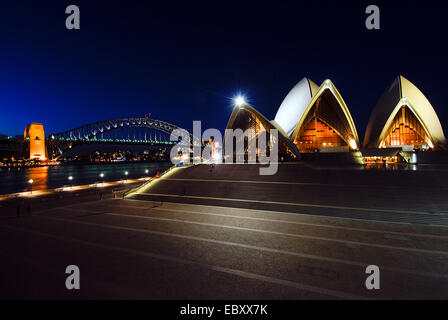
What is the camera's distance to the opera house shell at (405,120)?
24.1 m

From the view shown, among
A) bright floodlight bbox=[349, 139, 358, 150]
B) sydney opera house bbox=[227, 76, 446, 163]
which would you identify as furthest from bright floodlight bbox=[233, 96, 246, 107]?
bright floodlight bbox=[349, 139, 358, 150]

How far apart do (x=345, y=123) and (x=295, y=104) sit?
5797 millimetres

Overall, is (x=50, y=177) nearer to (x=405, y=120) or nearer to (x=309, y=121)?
(x=309, y=121)

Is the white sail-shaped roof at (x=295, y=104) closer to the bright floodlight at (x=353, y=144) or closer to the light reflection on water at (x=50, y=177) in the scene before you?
the bright floodlight at (x=353, y=144)

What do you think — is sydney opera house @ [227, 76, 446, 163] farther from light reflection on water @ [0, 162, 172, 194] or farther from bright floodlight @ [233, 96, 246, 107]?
light reflection on water @ [0, 162, 172, 194]

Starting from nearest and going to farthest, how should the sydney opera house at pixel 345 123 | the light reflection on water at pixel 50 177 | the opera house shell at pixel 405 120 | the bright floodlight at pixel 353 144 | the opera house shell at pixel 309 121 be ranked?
the opera house shell at pixel 309 121
the sydney opera house at pixel 345 123
the opera house shell at pixel 405 120
the light reflection on water at pixel 50 177
the bright floodlight at pixel 353 144

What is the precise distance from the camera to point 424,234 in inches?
248

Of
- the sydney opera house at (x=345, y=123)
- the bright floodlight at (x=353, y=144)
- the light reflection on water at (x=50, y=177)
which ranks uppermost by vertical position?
the sydney opera house at (x=345, y=123)

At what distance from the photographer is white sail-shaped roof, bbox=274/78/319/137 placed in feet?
84.2

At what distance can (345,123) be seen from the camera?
26.3 m

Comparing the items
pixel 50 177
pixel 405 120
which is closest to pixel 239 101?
pixel 405 120

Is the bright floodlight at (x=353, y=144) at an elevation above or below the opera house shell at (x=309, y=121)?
below

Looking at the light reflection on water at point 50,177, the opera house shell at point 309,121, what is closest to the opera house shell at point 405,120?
the opera house shell at point 309,121

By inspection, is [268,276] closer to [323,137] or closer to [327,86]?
[327,86]
